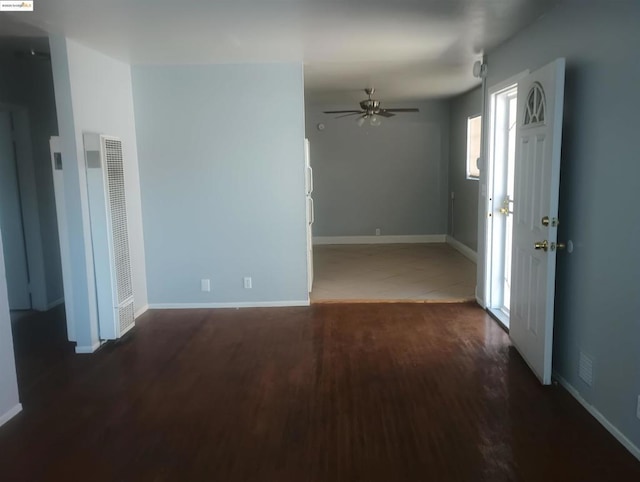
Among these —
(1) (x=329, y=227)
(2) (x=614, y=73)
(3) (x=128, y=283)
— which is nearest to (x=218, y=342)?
(3) (x=128, y=283)

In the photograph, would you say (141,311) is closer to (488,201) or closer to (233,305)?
(233,305)

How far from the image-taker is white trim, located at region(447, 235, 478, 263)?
7.08 metres

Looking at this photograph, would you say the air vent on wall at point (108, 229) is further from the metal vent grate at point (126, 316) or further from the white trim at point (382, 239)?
the white trim at point (382, 239)

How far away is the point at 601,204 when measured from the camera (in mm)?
2645

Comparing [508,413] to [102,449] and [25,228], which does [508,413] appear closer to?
[102,449]

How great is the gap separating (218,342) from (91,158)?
1779 mm

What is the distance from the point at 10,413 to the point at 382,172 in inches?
268

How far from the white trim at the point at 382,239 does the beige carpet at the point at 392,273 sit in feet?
0.77

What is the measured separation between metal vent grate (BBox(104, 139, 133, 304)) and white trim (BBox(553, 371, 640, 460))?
3380 mm

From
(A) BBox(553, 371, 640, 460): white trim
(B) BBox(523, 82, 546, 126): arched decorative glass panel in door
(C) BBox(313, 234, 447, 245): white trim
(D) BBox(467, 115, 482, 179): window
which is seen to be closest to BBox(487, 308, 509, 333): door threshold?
(A) BBox(553, 371, 640, 460): white trim

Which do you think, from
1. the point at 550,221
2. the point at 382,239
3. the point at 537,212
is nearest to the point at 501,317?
the point at 537,212

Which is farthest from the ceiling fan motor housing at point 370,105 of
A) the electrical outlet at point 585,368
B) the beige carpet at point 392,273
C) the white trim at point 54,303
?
the electrical outlet at point 585,368

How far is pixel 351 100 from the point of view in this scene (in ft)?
25.5

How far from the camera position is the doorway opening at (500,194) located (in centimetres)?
443
